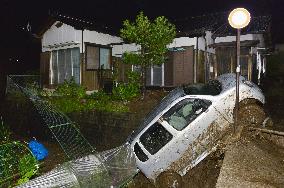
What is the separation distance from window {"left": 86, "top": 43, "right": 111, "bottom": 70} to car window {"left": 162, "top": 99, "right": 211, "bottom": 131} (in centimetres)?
1048

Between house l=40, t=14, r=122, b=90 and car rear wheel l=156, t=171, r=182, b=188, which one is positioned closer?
car rear wheel l=156, t=171, r=182, b=188

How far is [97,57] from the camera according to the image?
674 inches

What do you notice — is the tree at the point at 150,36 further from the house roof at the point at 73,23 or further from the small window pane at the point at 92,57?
the small window pane at the point at 92,57

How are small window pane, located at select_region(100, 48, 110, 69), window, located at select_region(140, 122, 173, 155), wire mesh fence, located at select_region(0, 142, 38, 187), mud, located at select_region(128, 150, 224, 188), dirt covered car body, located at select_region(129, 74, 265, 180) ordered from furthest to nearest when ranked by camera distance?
small window pane, located at select_region(100, 48, 110, 69)
window, located at select_region(140, 122, 173, 155)
dirt covered car body, located at select_region(129, 74, 265, 180)
mud, located at select_region(128, 150, 224, 188)
wire mesh fence, located at select_region(0, 142, 38, 187)

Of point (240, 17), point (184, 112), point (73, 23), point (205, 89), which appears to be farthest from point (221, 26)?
point (184, 112)

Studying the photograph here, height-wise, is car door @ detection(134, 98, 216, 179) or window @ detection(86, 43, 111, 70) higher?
window @ detection(86, 43, 111, 70)

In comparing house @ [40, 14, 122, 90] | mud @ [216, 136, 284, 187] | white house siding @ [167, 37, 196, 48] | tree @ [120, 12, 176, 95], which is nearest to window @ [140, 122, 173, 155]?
mud @ [216, 136, 284, 187]

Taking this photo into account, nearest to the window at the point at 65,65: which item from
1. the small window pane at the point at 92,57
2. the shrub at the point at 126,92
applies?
the small window pane at the point at 92,57

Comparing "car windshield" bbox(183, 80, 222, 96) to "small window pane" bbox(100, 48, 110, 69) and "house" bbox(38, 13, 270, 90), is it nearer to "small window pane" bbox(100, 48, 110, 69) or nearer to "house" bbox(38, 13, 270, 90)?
"house" bbox(38, 13, 270, 90)

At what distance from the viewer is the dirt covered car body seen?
6.88m

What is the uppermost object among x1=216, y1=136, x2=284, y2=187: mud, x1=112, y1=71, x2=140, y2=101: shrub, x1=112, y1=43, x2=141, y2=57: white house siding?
x1=112, y1=43, x2=141, y2=57: white house siding

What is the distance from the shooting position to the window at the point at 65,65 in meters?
16.9

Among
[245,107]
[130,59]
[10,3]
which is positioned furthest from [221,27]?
[10,3]

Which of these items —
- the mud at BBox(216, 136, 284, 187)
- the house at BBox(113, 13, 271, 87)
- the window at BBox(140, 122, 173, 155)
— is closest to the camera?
the mud at BBox(216, 136, 284, 187)
